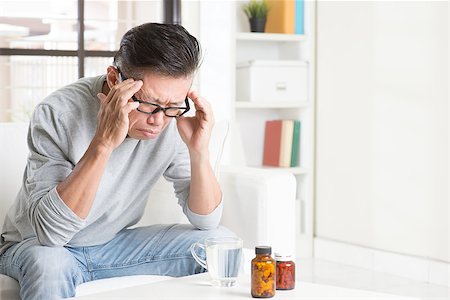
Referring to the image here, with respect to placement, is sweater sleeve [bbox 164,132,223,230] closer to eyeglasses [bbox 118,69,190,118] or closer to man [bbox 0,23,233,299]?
man [bbox 0,23,233,299]

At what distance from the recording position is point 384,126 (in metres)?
4.06

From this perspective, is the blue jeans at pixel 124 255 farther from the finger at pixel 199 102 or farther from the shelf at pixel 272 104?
the shelf at pixel 272 104

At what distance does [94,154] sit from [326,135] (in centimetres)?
236

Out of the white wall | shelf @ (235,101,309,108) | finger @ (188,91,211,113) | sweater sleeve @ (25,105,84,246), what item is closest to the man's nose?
finger @ (188,91,211,113)

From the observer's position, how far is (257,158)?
4586 mm

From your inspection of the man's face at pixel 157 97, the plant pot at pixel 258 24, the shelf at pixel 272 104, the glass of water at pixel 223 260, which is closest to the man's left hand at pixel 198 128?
the man's face at pixel 157 97

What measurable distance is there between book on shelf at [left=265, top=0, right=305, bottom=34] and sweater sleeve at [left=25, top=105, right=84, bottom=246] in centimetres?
226

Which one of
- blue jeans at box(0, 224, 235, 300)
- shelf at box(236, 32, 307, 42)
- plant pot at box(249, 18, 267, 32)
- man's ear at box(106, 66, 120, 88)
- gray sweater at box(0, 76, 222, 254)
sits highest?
plant pot at box(249, 18, 267, 32)

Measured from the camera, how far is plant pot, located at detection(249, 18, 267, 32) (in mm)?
4348

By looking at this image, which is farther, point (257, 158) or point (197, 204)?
point (257, 158)

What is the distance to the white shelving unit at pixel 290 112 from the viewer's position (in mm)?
4363

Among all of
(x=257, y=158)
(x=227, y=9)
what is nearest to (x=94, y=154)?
(x=227, y=9)

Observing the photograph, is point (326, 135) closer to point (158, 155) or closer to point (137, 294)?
point (158, 155)

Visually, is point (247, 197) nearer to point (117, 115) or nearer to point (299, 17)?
point (117, 115)
